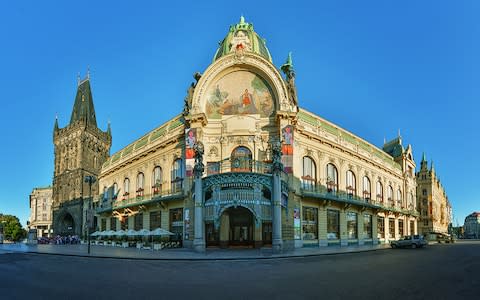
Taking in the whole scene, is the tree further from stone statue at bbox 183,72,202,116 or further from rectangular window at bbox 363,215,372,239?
rectangular window at bbox 363,215,372,239

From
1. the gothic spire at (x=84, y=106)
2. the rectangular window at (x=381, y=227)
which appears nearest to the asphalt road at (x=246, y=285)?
the rectangular window at (x=381, y=227)

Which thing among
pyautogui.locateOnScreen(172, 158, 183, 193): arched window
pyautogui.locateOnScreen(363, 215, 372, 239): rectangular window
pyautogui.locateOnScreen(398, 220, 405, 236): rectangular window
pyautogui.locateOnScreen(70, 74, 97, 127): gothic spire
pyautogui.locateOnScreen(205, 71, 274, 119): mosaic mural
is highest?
pyautogui.locateOnScreen(70, 74, 97, 127): gothic spire

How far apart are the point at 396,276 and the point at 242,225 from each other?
883 inches

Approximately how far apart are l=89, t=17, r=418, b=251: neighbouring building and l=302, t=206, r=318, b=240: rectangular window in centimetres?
11

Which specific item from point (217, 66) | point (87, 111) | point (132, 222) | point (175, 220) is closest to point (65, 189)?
point (87, 111)

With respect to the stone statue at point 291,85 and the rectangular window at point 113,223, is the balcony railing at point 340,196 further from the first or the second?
the rectangular window at point 113,223

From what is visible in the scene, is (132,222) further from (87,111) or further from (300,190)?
(87,111)

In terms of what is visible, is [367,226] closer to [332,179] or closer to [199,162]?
[332,179]

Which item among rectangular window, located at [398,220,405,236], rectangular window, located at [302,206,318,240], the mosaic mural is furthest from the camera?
rectangular window, located at [398,220,405,236]

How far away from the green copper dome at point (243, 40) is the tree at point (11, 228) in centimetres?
9111

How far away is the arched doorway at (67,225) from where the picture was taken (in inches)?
3669

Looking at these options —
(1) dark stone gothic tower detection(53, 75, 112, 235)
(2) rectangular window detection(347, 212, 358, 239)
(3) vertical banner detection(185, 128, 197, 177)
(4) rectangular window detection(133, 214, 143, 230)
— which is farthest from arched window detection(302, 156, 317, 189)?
(1) dark stone gothic tower detection(53, 75, 112, 235)

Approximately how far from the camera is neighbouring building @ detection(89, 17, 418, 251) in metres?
33.4

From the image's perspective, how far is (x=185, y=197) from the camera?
38.0 metres
